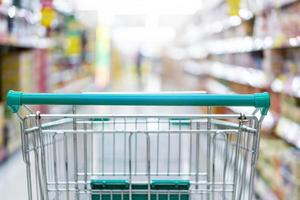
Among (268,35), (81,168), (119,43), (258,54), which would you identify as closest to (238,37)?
(258,54)

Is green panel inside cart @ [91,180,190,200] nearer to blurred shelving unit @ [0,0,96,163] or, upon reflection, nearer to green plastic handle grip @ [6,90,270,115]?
green plastic handle grip @ [6,90,270,115]

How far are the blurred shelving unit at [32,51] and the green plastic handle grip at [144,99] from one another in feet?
8.40

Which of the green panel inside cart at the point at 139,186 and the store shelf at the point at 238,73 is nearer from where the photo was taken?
the green panel inside cart at the point at 139,186

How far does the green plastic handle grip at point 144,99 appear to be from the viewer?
1321 millimetres

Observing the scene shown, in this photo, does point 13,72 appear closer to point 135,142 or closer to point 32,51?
point 32,51

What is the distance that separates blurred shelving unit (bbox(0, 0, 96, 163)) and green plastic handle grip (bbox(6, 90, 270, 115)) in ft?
8.40

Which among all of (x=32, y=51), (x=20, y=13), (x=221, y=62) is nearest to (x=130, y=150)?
(x=20, y=13)

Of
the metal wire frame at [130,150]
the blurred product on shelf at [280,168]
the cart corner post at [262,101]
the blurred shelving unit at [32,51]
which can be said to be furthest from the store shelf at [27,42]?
the cart corner post at [262,101]

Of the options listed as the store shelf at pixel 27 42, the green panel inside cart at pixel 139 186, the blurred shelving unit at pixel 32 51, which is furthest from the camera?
the blurred shelving unit at pixel 32 51

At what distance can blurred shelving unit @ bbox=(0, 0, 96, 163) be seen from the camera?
16.6ft

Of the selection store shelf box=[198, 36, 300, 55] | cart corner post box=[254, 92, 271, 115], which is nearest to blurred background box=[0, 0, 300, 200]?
store shelf box=[198, 36, 300, 55]

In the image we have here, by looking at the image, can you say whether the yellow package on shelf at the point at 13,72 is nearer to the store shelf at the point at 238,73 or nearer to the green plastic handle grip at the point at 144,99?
the store shelf at the point at 238,73

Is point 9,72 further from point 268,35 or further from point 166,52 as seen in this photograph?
point 166,52

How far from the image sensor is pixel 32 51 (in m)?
6.67
